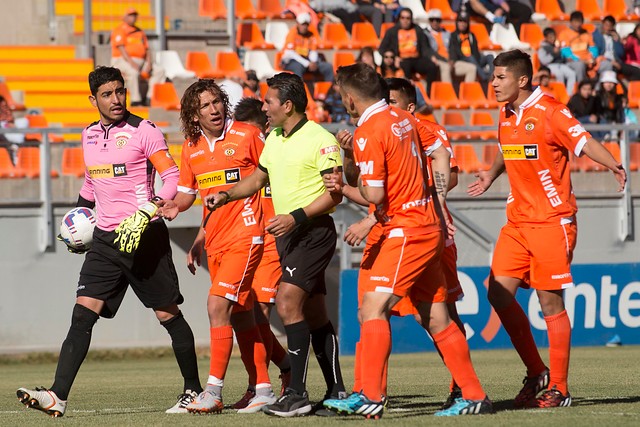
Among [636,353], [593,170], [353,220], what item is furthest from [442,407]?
[593,170]

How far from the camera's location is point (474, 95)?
21.3 m

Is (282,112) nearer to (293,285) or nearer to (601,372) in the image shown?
(293,285)

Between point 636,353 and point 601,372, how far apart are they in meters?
3.17

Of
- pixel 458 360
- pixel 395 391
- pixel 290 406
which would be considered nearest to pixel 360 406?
pixel 458 360

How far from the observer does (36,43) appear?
2241 cm

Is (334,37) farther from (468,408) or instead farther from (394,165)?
(468,408)

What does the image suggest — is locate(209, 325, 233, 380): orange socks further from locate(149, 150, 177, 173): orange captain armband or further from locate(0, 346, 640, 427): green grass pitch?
locate(149, 150, 177, 173): orange captain armband

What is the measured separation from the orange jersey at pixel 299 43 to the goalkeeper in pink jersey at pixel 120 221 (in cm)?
1196

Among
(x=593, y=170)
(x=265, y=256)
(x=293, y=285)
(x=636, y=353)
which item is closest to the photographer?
(x=293, y=285)

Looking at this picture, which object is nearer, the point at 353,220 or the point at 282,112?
the point at 282,112

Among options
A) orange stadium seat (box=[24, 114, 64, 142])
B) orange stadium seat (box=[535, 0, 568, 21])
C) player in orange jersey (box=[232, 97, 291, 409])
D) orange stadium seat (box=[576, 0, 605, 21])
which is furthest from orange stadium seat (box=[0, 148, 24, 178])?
orange stadium seat (box=[576, 0, 605, 21])

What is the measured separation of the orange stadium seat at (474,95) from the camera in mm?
21172

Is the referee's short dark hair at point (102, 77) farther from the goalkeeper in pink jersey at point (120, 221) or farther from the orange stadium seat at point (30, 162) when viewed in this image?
the orange stadium seat at point (30, 162)

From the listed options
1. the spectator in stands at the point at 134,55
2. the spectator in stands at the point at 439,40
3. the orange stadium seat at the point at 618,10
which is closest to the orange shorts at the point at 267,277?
the spectator in stands at the point at 134,55
